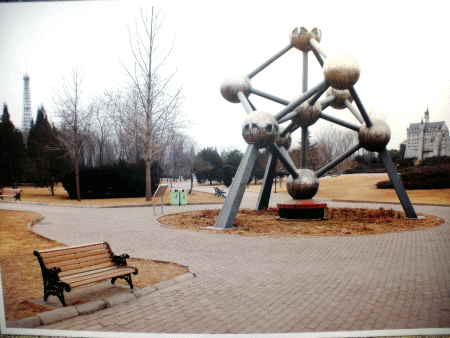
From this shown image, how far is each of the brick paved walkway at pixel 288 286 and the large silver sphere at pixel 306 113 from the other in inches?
221

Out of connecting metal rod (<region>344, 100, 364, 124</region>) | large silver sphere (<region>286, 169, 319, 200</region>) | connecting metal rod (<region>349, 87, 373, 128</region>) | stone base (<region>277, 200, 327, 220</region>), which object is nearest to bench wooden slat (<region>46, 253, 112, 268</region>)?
stone base (<region>277, 200, 327, 220</region>)

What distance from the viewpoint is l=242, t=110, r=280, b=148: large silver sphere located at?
11.5 meters

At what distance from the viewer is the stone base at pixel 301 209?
1359 cm

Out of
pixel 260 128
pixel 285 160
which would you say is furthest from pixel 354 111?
pixel 260 128

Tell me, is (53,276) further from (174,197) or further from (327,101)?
(174,197)

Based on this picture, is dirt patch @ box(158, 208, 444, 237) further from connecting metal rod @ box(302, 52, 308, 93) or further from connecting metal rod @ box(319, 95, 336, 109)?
connecting metal rod @ box(302, 52, 308, 93)

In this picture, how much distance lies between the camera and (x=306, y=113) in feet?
46.0

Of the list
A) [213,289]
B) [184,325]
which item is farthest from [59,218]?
[184,325]

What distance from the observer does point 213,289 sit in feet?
18.0

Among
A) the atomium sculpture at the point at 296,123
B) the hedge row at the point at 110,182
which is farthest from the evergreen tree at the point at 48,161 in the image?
the atomium sculpture at the point at 296,123

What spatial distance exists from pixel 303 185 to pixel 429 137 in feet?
24.1

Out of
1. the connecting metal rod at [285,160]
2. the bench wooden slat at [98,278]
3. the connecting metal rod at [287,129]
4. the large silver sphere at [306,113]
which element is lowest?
the bench wooden slat at [98,278]

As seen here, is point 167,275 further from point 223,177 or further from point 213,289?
point 223,177

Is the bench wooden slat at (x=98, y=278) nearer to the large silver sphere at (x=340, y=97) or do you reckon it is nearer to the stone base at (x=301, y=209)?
the stone base at (x=301, y=209)
